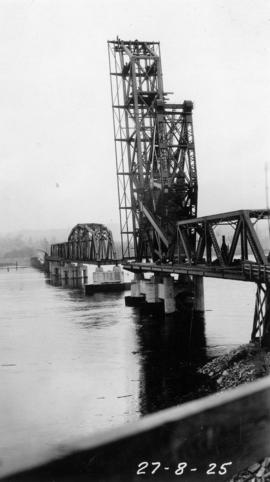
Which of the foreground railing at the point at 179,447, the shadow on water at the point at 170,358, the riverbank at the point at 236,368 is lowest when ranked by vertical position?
the shadow on water at the point at 170,358

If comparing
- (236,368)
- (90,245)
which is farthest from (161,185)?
(90,245)

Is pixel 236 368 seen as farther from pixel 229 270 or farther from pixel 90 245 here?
pixel 90 245

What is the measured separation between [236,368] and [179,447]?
1751cm

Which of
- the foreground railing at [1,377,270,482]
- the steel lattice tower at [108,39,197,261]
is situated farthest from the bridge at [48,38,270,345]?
the foreground railing at [1,377,270,482]

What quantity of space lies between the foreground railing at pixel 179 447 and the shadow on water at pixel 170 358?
530 inches

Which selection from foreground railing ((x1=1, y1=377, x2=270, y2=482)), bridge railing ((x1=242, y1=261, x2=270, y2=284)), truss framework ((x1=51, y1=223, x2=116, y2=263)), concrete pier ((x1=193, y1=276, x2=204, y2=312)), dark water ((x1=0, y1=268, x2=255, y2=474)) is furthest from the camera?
truss framework ((x1=51, y1=223, x2=116, y2=263))

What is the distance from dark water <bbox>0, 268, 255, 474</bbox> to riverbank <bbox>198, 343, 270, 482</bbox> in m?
0.72

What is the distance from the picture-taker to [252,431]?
2.92 m

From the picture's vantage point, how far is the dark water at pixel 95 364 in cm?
1534

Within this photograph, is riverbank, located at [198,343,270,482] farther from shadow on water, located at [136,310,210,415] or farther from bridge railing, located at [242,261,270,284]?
bridge railing, located at [242,261,270,284]

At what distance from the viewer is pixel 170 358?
78.7 ft

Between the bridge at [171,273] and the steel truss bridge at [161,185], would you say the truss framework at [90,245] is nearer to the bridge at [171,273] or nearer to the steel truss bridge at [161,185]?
the bridge at [171,273]

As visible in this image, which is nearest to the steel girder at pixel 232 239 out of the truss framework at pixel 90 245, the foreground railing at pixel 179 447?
the foreground railing at pixel 179 447

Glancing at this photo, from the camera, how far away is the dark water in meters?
15.3
